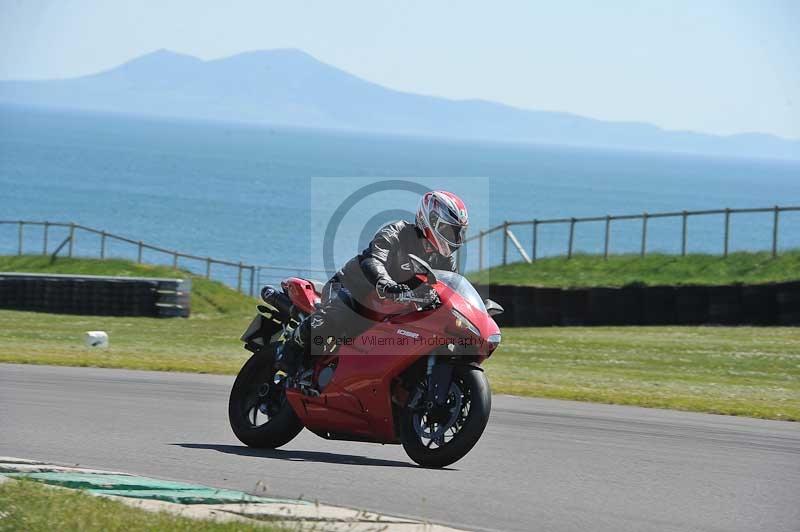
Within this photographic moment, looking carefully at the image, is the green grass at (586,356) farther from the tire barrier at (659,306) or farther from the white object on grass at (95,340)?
the tire barrier at (659,306)

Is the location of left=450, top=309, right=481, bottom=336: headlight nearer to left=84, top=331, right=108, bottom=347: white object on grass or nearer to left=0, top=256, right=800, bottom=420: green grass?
left=0, top=256, right=800, bottom=420: green grass

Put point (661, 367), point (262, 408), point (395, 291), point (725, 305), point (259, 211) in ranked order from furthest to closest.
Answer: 1. point (259, 211)
2. point (725, 305)
3. point (661, 367)
4. point (262, 408)
5. point (395, 291)

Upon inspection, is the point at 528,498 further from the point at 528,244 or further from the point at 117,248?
the point at 528,244

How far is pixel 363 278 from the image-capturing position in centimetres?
809

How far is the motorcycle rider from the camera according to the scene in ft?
25.2

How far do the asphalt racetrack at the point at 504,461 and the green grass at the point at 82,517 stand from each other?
3.16ft

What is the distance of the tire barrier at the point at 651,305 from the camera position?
23234 millimetres

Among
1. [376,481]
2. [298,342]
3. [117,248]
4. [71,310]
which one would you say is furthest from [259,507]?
[117,248]

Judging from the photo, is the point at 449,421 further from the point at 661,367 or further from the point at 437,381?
the point at 661,367

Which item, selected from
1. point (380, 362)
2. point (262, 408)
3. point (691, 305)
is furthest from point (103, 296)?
point (380, 362)

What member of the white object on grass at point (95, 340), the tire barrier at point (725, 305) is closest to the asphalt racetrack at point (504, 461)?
the white object on grass at point (95, 340)

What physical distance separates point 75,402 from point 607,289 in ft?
53.2

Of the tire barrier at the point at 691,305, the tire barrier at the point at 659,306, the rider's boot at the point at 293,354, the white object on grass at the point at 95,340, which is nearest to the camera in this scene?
the rider's boot at the point at 293,354

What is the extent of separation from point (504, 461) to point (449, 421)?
0.78 metres
